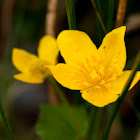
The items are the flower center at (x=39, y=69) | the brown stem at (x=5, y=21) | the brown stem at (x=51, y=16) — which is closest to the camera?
the flower center at (x=39, y=69)

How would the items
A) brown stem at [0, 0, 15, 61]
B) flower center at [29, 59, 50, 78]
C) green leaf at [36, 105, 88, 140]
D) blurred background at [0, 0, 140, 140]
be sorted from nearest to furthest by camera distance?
flower center at [29, 59, 50, 78] → green leaf at [36, 105, 88, 140] → blurred background at [0, 0, 140, 140] → brown stem at [0, 0, 15, 61]

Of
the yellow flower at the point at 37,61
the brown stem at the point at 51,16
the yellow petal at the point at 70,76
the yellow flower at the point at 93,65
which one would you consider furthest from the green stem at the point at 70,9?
the brown stem at the point at 51,16

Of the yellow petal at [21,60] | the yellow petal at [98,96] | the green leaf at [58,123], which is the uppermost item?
the yellow petal at [98,96]

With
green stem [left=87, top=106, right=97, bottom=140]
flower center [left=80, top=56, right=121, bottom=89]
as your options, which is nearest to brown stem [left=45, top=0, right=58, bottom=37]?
flower center [left=80, top=56, right=121, bottom=89]

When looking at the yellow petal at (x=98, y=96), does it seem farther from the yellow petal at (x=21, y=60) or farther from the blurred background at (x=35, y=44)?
the blurred background at (x=35, y=44)

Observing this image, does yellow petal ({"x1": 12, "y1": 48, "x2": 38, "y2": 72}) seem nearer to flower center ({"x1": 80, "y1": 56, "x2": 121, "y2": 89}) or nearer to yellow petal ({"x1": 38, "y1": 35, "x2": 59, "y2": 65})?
yellow petal ({"x1": 38, "y1": 35, "x2": 59, "y2": 65})
